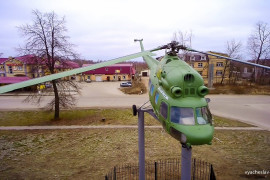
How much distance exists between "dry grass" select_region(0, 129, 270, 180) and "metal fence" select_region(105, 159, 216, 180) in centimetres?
59

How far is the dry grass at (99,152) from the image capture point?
10597mm

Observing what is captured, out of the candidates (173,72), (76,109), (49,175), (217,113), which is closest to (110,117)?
(76,109)

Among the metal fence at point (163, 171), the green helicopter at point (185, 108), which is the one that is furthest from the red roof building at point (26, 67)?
the green helicopter at point (185, 108)

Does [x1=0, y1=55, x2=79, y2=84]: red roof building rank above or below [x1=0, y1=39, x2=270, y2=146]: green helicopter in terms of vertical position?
above

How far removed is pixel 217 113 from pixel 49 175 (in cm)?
1910

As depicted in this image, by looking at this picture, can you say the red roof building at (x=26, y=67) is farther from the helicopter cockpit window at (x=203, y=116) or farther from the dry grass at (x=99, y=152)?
the helicopter cockpit window at (x=203, y=116)

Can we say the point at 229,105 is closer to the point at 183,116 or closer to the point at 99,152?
the point at 99,152

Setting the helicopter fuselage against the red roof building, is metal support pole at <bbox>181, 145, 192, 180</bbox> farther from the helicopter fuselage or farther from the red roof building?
the red roof building

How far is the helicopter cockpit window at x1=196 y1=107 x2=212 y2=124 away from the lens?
5.11m

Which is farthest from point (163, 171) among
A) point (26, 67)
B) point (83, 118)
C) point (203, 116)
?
point (26, 67)

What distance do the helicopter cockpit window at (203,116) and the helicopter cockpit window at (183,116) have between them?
184 millimetres

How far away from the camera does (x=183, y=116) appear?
5.18 meters

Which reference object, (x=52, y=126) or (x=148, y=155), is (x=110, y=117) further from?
(x=148, y=155)

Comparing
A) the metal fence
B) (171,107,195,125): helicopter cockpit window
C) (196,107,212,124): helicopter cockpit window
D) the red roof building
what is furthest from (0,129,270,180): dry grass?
(171,107,195,125): helicopter cockpit window
